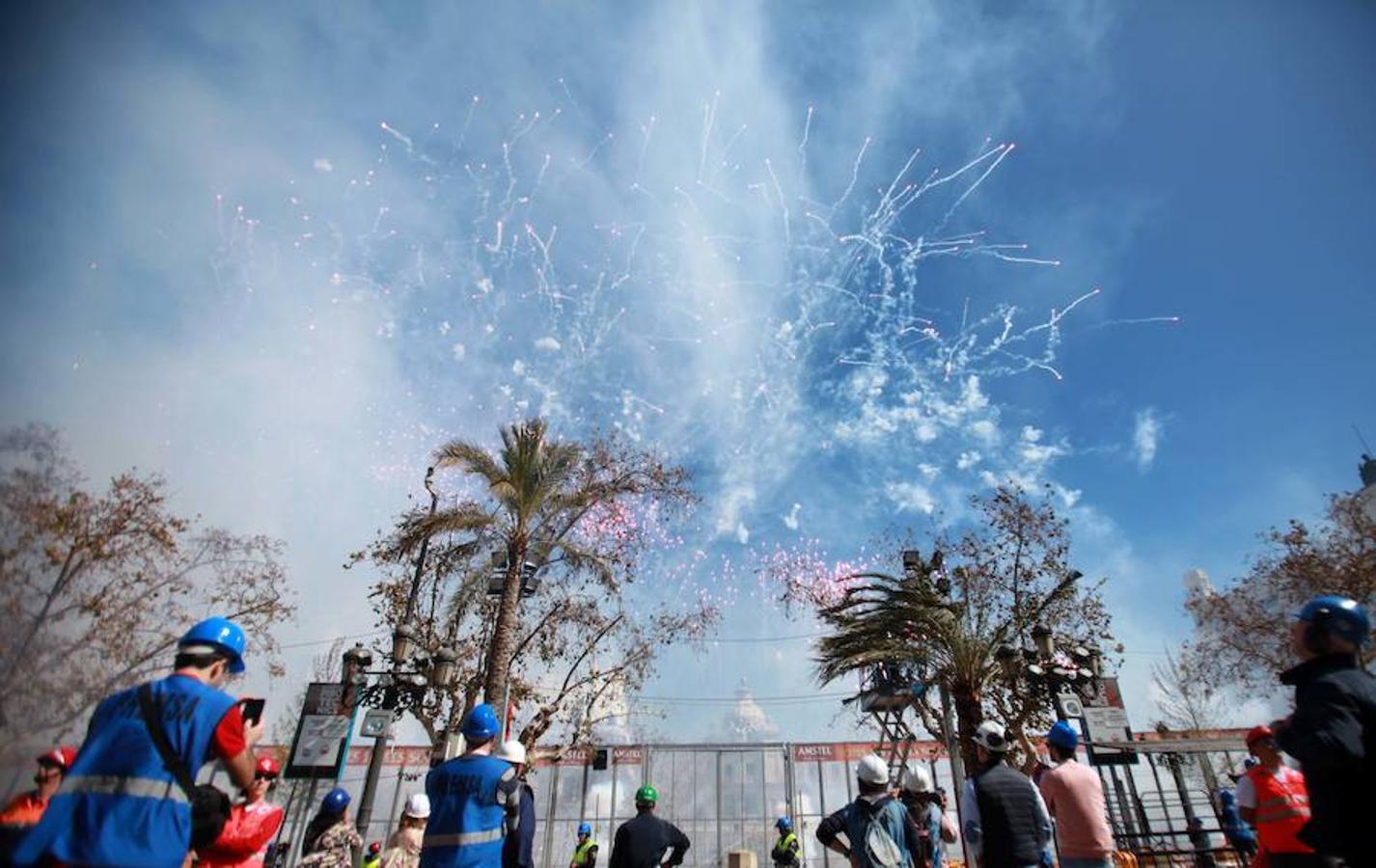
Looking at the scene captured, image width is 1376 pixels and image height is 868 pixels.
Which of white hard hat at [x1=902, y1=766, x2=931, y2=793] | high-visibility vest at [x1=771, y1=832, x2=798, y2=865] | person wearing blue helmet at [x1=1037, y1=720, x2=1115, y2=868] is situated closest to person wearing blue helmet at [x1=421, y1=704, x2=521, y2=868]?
white hard hat at [x1=902, y1=766, x2=931, y2=793]

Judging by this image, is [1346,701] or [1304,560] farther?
[1304,560]

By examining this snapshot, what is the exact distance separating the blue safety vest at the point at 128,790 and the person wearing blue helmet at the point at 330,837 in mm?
3376

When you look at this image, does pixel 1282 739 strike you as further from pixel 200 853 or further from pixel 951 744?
pixel 951 744

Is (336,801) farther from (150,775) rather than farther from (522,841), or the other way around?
(150,775)

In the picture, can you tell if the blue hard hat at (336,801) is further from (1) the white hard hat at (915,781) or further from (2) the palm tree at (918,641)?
(2) the palm tree at (918,641)

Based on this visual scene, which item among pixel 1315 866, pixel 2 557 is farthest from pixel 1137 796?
pixel 2 557

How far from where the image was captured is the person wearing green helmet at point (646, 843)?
229 inches

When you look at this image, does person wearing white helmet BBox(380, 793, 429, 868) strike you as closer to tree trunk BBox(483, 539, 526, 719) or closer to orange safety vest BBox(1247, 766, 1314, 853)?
orange safety vest BBox(1247, 766, 1314, 853)

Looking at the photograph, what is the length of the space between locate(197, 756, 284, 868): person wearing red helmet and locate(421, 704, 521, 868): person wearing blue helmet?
40.7 inches

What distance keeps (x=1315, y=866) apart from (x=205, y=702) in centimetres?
602

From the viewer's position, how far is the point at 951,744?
14203 millimetres

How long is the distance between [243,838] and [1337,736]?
562cm

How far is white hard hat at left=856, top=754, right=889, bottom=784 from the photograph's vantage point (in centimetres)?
446

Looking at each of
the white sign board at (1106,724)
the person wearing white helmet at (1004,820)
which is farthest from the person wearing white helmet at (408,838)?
the white sign board at (1106,724)
